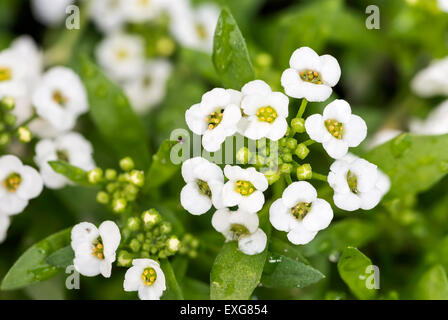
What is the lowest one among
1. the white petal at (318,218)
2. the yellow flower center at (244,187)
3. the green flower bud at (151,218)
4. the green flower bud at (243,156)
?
the white petal at (318,218)

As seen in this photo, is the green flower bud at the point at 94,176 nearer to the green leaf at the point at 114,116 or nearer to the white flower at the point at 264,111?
the green leaf at the point at 114,116

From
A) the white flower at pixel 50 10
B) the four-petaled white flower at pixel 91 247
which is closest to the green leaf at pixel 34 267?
the four-petaled white flower at pixel 91 247

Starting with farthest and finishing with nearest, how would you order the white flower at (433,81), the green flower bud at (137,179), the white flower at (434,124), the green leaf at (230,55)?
the white flower at (433,81), the white flower at (434,124), the green flower bud at (137,179), the green leaf at (230,55)

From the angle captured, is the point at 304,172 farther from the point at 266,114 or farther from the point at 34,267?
the point at 34,267

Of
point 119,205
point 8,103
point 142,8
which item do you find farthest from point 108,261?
point 142,8

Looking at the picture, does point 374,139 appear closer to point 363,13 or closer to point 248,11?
point 363,13

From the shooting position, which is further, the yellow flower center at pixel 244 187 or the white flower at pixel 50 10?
the white flower at pixel 50 10
